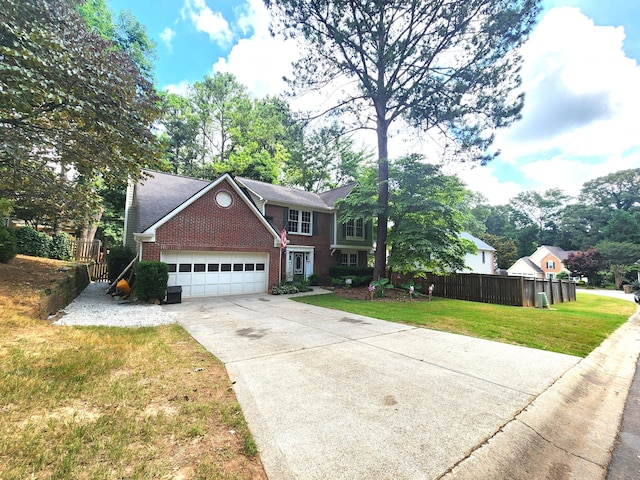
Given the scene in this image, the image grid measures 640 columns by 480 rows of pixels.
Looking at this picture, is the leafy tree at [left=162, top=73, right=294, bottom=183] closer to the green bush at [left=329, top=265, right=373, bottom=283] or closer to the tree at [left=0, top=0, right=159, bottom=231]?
the green bush at [left=329, top=265, right=373, bottom=283]

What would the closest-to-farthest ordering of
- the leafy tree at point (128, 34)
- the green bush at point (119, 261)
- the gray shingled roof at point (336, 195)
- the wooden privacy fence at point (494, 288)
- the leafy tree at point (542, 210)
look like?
the wooden privacy fence at point (494, 288)
the green bush at point (119, 261)
the gray shingled roof at point (336, 195)
the leafy tree at point (128, 34)
the leafy tree at point (542, 210)

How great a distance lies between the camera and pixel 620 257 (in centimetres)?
3478

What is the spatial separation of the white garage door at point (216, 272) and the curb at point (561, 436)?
11.8 meters

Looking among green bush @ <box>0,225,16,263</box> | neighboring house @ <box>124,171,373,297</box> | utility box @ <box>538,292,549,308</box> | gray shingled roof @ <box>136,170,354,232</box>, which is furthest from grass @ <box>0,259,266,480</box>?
utility box @ <box>538,292,549,308</box>

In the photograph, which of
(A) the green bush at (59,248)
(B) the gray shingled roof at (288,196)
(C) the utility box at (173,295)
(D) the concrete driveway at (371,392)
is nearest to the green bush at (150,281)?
(C) the utility box at (173,295)

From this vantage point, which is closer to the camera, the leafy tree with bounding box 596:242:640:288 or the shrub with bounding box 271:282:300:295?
the shrub with bounding box 271:282:300:295

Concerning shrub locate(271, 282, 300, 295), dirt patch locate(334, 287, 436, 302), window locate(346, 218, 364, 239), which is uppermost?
window locate(346, 218, 364, 239)

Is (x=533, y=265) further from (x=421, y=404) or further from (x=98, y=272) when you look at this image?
(x=98, y=272)

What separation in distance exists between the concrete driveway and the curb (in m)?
0.12

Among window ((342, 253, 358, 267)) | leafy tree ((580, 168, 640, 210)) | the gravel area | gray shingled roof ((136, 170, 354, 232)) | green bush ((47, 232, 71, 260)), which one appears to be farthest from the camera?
leafy tree ((580, 168, 640, 210))

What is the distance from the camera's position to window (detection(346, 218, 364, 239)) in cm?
1998

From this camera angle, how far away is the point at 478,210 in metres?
53.8

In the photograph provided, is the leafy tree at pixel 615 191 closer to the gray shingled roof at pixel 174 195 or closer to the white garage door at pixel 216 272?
the gray shingled roof at pixel 174 195

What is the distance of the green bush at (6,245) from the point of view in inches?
346
